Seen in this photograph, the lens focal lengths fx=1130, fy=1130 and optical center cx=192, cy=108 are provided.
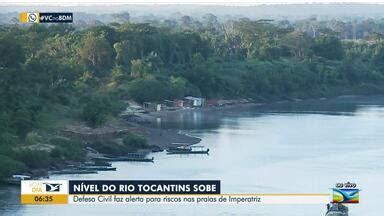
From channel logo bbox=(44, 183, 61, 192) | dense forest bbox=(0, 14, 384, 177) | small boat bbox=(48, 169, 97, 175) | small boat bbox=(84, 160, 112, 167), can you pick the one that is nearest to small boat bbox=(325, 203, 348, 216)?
channel logo bbox=(44, 183, 61, 192)

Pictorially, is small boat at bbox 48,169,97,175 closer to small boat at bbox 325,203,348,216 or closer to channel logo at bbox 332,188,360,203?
small boat at bbox 325,203,348,216

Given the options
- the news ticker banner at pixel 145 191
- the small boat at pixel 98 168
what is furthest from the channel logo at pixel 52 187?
the small boat at pixel 98 168

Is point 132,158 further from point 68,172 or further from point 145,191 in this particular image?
point 145,191

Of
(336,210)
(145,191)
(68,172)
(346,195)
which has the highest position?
(145,191)

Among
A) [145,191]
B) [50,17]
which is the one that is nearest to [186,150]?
[50,17]

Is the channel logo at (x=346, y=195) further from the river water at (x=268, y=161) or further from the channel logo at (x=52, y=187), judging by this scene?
the river water at (x=268, y=161)

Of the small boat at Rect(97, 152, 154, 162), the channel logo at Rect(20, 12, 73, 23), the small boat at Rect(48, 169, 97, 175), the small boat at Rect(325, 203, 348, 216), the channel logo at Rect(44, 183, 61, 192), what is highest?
the channel logo at Rect(20, 12, 73, 23)
